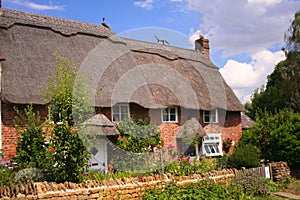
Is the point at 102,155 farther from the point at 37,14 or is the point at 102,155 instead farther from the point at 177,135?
the point at 37,14

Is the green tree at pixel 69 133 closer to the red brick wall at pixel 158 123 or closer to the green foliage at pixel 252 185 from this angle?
the red brick wall at pixel 158 123

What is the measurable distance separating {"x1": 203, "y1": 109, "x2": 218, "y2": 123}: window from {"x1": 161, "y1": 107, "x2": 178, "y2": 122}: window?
8.30 feet

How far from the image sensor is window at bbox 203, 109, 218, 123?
67.0 feet

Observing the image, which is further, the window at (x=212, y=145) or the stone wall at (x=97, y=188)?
the window at (x=212, y=145)

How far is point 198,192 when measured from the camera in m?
9.77

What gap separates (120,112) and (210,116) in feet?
21.6

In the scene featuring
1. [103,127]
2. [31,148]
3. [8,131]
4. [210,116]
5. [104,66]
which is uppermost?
[104,66]

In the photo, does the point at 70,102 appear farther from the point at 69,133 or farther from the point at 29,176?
the point at 29,176

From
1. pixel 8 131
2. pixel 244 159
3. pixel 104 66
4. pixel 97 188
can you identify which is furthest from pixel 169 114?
pixel 97 188

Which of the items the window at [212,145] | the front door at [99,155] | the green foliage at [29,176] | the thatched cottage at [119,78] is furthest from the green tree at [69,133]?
the window at [212,145]

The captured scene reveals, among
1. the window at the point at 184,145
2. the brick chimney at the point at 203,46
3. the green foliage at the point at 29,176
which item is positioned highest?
the brick chimney at the point at 203,46

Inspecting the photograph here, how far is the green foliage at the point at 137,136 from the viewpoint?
1468 centimetres

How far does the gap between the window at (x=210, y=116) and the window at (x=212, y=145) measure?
836 mm

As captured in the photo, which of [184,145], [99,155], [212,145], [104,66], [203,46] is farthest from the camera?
[203,46]
